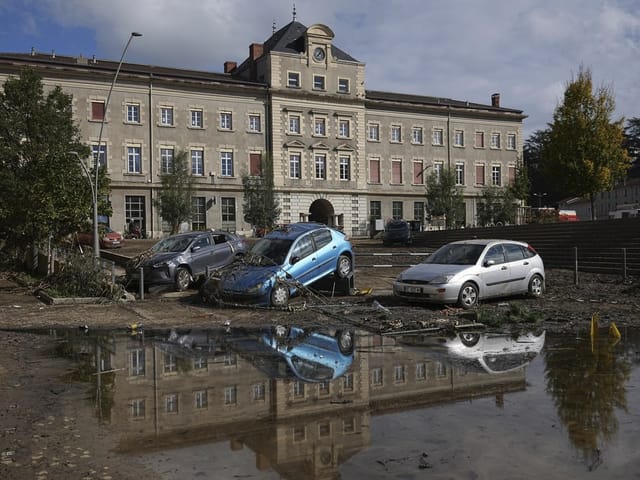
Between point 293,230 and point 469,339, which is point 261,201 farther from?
point 469,339

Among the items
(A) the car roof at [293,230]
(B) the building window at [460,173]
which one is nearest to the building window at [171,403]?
(A) the car roof at [293,230]

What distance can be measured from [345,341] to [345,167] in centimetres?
5291

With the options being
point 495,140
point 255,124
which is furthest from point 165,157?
point 495,140

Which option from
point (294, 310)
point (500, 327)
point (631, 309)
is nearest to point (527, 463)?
point (500, 327)

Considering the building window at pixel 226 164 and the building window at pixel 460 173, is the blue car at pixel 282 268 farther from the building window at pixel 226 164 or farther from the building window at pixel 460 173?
the building window at pixel 460 173

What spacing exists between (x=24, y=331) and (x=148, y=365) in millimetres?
4982

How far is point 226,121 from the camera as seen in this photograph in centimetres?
5756

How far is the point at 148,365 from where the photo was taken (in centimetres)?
890

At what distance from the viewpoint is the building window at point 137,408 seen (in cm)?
634

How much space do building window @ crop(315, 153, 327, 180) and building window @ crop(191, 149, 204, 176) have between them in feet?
36.0

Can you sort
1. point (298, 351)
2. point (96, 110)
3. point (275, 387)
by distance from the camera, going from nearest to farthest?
point (275, 387) → point (298, 351) → point (96, 110)

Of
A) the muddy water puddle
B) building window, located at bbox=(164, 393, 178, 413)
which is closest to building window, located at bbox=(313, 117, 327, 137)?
the muddy water puddle

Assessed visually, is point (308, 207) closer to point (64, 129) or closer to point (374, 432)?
point (64, 129)

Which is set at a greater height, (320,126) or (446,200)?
(320,126)
